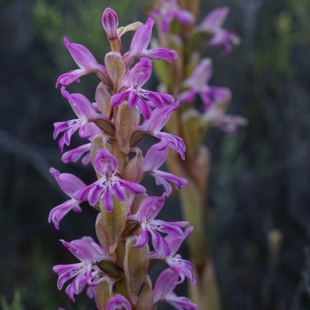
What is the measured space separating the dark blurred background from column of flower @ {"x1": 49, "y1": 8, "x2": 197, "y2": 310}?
136cm

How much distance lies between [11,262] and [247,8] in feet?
6.85

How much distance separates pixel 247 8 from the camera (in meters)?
3.15

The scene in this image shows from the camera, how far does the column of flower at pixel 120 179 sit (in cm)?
102

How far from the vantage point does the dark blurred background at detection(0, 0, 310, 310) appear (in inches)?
111

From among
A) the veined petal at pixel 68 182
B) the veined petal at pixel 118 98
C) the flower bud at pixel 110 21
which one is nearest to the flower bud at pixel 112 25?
the flower bud at pixel 110 21

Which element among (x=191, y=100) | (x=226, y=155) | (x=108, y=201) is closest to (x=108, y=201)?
(x=108, y=201)

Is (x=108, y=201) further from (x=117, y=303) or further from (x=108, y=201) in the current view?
(x=117, y=303)

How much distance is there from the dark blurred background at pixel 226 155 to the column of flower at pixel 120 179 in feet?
4.47

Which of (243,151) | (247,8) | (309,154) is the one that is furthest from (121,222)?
(243,151)

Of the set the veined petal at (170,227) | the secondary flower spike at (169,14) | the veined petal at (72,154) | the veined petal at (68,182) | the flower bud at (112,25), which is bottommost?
the veined petal at (170,227)

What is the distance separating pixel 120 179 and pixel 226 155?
1.83 meters

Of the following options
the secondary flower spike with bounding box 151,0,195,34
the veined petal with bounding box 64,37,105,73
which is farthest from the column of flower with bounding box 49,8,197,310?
the secondary flower spike with bounding box 151,0,195,34

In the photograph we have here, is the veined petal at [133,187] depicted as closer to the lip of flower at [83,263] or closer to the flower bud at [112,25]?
the lip of flower at [83,263]

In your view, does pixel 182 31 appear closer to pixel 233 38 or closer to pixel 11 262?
pixel 233 38
